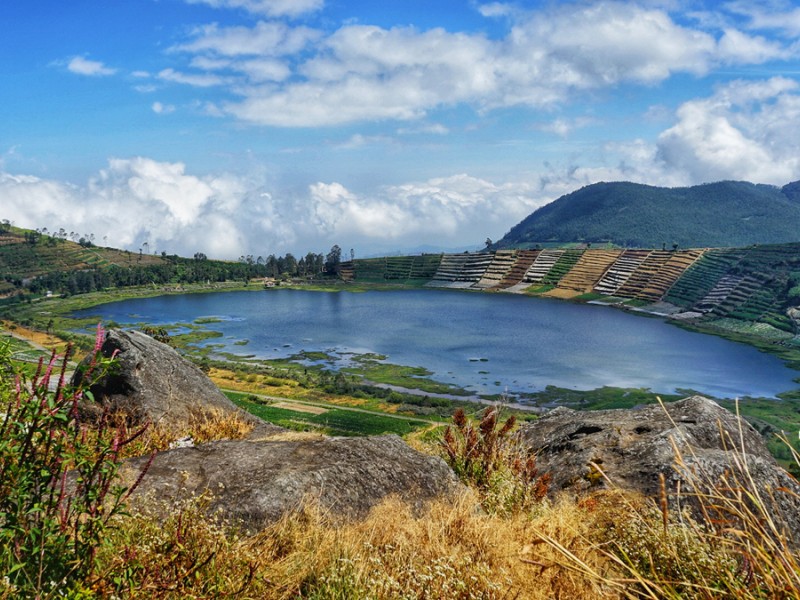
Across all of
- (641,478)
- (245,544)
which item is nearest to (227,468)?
(245,544)

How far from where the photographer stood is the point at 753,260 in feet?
499

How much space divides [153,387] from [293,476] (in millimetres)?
8185

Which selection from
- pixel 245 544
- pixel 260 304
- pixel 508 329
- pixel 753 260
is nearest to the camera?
pixel 245 544

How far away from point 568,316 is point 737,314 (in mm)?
35727

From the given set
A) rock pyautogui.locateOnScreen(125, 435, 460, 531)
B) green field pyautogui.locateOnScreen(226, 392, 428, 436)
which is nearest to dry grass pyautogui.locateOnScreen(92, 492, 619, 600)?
rock pyautogui.locateOnScreen(125, 435, 460, 531)

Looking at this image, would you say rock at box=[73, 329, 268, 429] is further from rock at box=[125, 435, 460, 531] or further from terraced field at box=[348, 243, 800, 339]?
terraced field at box=[348, 243, 800, 339]

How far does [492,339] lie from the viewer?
112375 mm

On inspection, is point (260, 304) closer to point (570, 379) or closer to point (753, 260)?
point (570, 379)

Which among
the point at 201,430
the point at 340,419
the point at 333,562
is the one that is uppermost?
the point at 333,562

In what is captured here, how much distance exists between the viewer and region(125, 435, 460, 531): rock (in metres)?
7.57

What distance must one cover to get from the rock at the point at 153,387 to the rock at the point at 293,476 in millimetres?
5255

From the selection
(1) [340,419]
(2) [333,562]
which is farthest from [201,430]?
(1) [340,419]

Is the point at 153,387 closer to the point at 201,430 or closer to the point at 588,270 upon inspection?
the point at 201,430

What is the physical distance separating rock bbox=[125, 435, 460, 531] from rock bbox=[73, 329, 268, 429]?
17.2 feet
